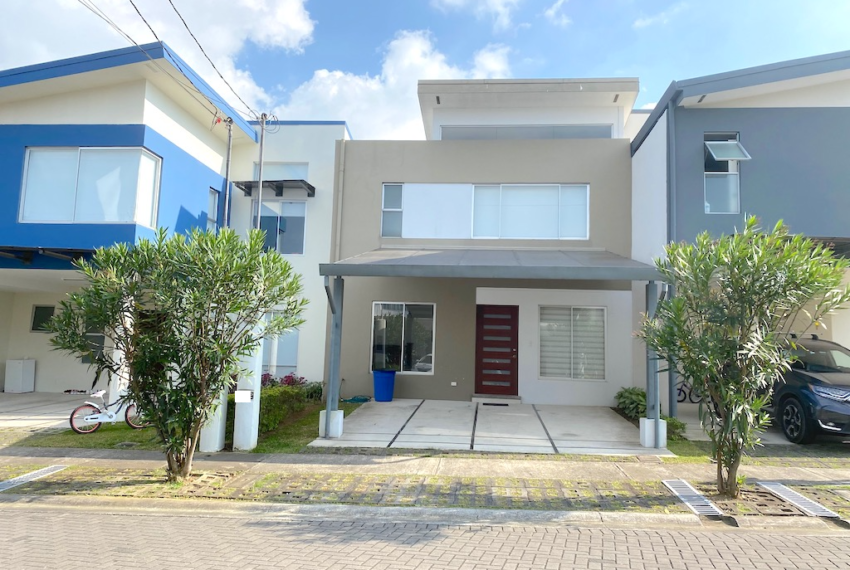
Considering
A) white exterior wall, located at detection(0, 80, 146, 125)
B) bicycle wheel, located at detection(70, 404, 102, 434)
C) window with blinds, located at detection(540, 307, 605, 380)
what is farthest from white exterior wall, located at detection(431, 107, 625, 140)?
bicycle wheel, located at detection(70, 404, 102, 434)

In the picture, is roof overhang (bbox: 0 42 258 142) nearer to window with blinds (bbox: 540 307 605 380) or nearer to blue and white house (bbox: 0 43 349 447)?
blue and white house (bbox: 0 43 349 447)

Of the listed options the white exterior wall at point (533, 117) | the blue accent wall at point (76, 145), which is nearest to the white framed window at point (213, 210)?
the blue accent wall at point (76, 145)

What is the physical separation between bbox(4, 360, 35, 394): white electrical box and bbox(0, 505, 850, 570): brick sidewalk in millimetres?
10842

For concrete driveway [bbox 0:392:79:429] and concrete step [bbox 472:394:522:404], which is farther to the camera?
concrete step [bbox 472:394:522:404]

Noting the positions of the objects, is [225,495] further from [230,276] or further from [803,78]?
[803,78]

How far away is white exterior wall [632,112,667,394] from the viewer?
10625mm

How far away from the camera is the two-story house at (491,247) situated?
41.1ft

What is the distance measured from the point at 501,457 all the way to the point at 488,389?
5046mm

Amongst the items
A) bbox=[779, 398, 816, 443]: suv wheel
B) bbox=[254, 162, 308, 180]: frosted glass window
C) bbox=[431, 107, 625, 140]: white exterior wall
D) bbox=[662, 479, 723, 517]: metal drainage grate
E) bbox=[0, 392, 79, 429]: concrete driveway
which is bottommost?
bbox=[0, 392, 79, 429]: concrete driveway

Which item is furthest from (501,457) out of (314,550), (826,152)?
(826,152)

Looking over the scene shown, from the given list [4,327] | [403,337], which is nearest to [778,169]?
[403,337]

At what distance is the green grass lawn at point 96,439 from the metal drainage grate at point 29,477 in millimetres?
1116

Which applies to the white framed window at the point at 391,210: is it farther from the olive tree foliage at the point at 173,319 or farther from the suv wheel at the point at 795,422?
the suv wheel at the point at 795,422

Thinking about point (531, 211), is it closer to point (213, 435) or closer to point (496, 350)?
point (496, 350)
